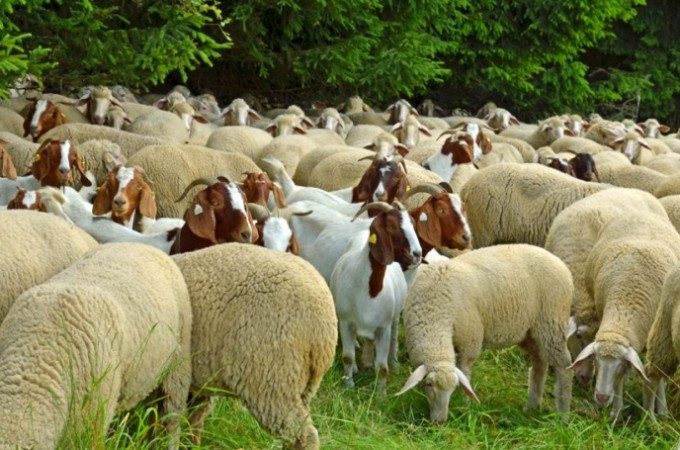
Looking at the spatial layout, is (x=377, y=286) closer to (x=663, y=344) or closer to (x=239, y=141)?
(x=663, y=344)

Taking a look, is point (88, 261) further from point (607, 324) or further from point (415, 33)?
point (415, 33)

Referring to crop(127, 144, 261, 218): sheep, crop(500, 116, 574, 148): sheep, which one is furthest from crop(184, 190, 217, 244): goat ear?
crop(500, 116, 574, 148): sheep

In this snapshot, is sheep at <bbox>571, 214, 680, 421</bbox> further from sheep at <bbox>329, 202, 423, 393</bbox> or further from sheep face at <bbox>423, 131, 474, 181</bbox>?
sheep face at <bbox>423, 131, 474, 181</bbox>

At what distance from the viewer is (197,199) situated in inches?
286

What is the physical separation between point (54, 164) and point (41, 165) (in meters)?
0.12

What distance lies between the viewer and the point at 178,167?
10008 mm

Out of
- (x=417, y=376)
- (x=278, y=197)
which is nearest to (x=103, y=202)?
(x=278, y=197)

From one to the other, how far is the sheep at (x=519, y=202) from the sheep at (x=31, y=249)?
4.94 meters

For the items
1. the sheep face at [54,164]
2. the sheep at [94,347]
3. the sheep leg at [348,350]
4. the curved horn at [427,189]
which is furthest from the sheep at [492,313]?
the sheep face at [54,164]

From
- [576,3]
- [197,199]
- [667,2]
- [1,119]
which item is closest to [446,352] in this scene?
[197,199]

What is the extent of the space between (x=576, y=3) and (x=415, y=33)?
11.9 feet

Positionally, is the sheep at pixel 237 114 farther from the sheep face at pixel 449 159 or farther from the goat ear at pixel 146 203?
the goat ear at pixel 146 203

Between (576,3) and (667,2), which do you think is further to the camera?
(667,2)

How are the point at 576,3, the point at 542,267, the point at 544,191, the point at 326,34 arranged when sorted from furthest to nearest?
the point at 576,3, the point at 326,34, the point at 544,191, the point at 542,267
